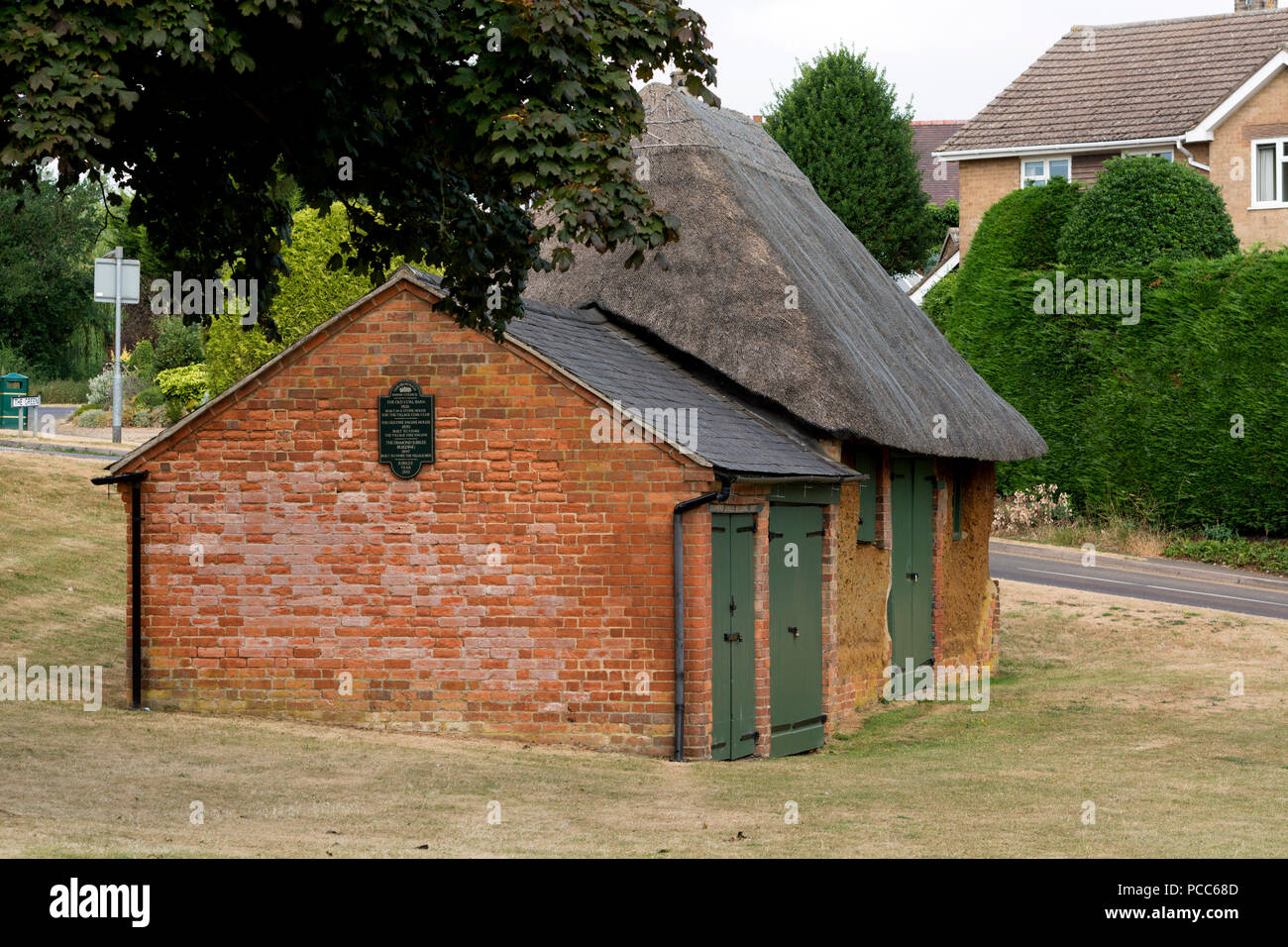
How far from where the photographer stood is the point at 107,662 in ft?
52.8

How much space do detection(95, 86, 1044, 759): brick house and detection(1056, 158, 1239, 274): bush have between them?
15.9m

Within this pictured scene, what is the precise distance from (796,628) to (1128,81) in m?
27.4

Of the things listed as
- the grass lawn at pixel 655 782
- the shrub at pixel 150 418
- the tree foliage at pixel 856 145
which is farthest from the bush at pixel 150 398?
the grass lawn at pixel 655 782

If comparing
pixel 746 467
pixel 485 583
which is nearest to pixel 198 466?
pixel 485 583

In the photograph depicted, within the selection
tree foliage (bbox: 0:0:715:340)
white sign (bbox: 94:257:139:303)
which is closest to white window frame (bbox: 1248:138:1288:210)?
white sign (bbox: 94:257:139:303)

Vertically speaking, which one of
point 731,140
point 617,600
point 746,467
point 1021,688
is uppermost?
point 731,140

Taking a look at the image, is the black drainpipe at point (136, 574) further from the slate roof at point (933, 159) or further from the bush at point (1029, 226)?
the slate roof at point (933, 159)

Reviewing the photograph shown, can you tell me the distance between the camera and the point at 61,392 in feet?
173

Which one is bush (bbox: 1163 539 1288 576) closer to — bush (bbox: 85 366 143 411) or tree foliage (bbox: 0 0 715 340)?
tree foliage (bbox: 0 0 715 340)

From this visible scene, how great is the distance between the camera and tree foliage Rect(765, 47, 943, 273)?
4581 cm

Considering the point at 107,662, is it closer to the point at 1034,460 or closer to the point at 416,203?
the point at 416,203

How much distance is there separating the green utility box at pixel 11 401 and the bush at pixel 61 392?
32.2 ft
